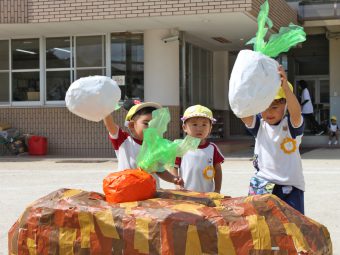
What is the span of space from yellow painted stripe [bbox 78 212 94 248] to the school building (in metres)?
11.0

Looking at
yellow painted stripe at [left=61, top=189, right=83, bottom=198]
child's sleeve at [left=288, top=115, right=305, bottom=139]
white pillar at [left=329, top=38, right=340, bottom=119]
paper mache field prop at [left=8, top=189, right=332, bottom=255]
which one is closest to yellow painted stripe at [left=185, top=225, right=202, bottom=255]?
paper mache field prop at [left=8, top=189, right=332, bottom=255]

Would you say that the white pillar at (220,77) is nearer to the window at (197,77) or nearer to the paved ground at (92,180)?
the window at (197,77)

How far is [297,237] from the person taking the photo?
2.70 m

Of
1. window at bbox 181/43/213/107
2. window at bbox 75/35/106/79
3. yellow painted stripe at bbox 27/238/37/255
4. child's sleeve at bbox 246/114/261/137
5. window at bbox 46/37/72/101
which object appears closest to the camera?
yellow painted stripe at bbox 27/238/37/255

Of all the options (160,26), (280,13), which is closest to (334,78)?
(280,13)

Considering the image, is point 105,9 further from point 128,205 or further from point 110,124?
point 128,205

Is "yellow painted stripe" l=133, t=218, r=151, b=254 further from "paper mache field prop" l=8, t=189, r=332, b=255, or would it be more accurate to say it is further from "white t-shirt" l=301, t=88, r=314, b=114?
"white t-shirt" l=301, t=88, r=314, b=114

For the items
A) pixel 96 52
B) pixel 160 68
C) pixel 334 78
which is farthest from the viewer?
pixel 334 78

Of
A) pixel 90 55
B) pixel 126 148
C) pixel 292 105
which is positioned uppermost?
pixel 90 55

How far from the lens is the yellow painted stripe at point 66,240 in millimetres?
2953

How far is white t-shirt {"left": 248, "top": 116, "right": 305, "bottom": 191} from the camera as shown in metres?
3.56

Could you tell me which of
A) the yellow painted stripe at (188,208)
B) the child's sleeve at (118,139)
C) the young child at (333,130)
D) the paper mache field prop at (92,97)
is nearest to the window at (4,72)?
the young child at (333,130)

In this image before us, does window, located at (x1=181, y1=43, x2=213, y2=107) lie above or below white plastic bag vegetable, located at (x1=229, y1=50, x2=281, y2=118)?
above

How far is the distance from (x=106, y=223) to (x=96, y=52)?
1339 centimetres
